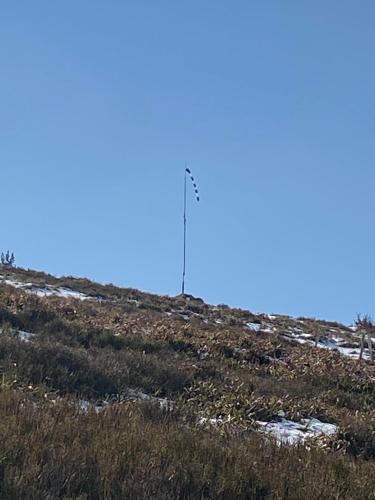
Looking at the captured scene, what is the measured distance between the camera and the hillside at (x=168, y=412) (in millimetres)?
4723

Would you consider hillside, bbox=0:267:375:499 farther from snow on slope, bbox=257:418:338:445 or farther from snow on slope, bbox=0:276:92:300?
snow on slope, bbox=0:276:92:300

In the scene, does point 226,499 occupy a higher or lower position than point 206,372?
lower

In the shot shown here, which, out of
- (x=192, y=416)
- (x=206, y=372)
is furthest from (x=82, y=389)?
(x=206, y=372)

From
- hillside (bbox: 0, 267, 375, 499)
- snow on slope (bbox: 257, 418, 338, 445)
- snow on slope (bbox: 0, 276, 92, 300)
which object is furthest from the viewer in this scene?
snow on slope (bbox: 0, 276, 92, 300)

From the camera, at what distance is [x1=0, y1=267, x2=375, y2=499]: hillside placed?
472 centimetres

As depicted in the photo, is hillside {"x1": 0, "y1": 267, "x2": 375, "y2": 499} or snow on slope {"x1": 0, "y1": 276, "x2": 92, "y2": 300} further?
snow on slope {"x1": 0, "y1": 276, "x2": 92, "y2": 300}

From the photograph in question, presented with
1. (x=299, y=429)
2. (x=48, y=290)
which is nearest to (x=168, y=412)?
(x=299, y=429)

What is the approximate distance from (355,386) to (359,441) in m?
4.41

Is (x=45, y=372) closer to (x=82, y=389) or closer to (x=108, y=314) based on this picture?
(x=82, y=389)

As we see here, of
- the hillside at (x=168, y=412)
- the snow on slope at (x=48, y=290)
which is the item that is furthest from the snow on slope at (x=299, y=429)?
the snow on slope at (x=48, y=290)

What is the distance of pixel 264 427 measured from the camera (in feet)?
26.1

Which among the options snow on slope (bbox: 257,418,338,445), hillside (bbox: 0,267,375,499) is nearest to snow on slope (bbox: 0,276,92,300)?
hillside (bbox: 0,267,375,499)

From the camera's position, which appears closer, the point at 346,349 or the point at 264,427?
the point at 264,427

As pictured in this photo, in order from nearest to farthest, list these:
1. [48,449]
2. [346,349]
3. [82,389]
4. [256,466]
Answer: [48,449] → [256,466] → [82,389] → [346,349]
